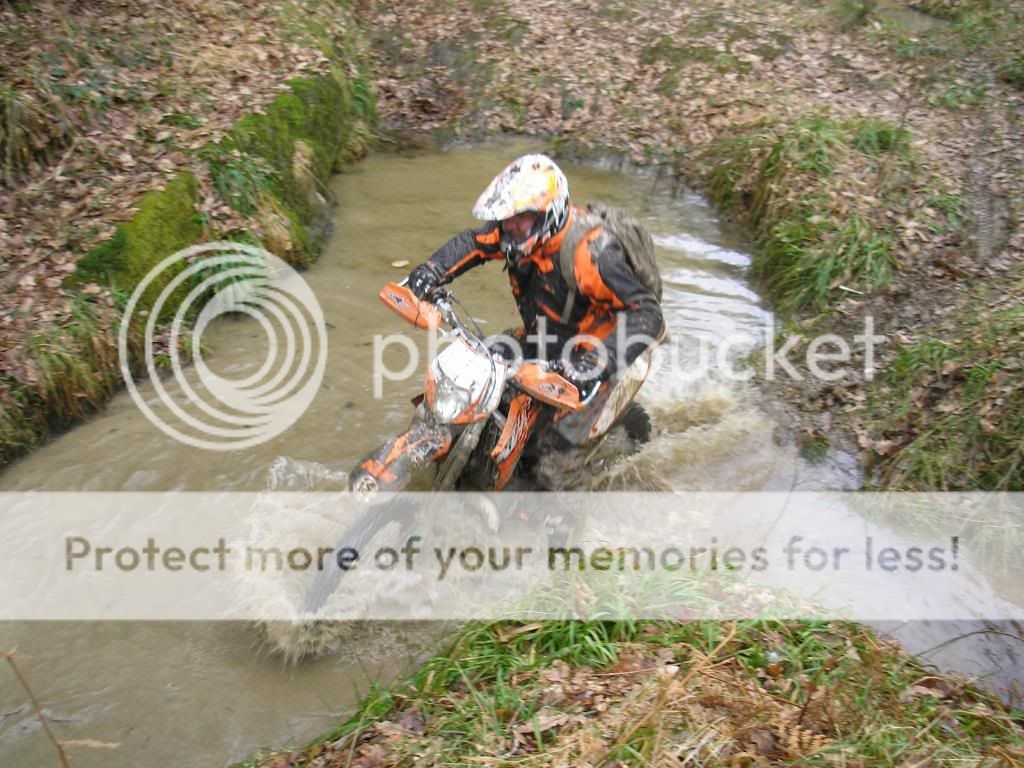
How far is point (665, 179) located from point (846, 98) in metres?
2.61

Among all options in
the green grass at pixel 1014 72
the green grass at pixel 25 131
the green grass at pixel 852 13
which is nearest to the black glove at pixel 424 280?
the green grass at pixel 25 131

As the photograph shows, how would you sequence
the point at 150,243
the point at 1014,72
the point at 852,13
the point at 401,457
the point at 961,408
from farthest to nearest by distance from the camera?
the point at 852,13 → the point at 1014,72 → the point at 150,243 → the point at 961,408 → the point at 401,457

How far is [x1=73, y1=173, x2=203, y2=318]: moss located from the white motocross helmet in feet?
12.3

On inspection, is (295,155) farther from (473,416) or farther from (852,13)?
(852,13)

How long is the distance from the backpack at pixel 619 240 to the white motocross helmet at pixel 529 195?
169 mm

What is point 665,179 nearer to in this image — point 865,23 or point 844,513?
point 865,23

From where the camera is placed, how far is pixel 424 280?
3947 millimetres

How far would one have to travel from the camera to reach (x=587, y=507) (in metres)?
4.72

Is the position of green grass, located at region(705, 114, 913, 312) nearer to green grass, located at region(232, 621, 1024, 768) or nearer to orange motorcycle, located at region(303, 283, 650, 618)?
orange motorcycle, located at region(303, 283, 650, 618)

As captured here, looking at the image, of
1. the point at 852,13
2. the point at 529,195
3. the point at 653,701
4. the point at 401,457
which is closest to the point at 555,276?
the point at 529,195

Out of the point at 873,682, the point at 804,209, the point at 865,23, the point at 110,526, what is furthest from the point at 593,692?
the point at 865,23

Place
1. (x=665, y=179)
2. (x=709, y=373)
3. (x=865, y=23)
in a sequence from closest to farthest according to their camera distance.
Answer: (x=709, y=373)
(x=665, y=179)
(x=865, y=23)

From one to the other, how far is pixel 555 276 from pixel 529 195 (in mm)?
556

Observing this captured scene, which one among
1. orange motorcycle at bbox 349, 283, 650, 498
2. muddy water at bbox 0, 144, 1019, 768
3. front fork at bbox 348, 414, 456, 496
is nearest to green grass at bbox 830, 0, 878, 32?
muddy water at bbox 0, 144, 1019, 768
